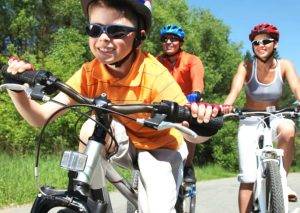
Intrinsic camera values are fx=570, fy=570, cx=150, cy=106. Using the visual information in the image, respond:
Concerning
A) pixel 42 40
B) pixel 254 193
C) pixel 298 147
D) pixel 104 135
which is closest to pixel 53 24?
pixel 42 40

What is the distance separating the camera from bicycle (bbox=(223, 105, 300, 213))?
4684 millimetres

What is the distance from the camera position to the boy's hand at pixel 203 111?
2.34 metres

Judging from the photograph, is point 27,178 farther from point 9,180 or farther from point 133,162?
point 133,162

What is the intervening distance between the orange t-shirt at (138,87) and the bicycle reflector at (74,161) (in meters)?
0.81

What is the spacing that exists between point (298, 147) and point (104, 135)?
52.5 metres

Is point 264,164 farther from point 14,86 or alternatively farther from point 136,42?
point 14,86

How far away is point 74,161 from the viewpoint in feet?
7.61

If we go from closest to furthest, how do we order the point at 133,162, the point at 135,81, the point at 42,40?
1. the point at 135,81
2. the point at 133,162
3. the point at 42,40

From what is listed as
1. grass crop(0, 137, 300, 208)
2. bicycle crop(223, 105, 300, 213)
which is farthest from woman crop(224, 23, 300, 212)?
grass crop(0, 137, 300, 208)

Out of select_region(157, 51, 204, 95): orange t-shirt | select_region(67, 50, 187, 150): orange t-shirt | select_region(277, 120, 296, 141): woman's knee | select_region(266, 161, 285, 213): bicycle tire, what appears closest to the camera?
select_region(67, 50, 187, 150): orange t-shirt

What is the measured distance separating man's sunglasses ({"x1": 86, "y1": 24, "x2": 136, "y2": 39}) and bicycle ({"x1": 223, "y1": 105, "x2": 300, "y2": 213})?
1.96m

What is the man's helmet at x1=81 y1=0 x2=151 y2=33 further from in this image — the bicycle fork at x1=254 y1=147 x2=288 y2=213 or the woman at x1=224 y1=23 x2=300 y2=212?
the woman at x1=224 y1=23 x2=300 y2=212

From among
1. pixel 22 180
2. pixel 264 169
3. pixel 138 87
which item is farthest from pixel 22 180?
pixel 138 87

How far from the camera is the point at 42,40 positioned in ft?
124
